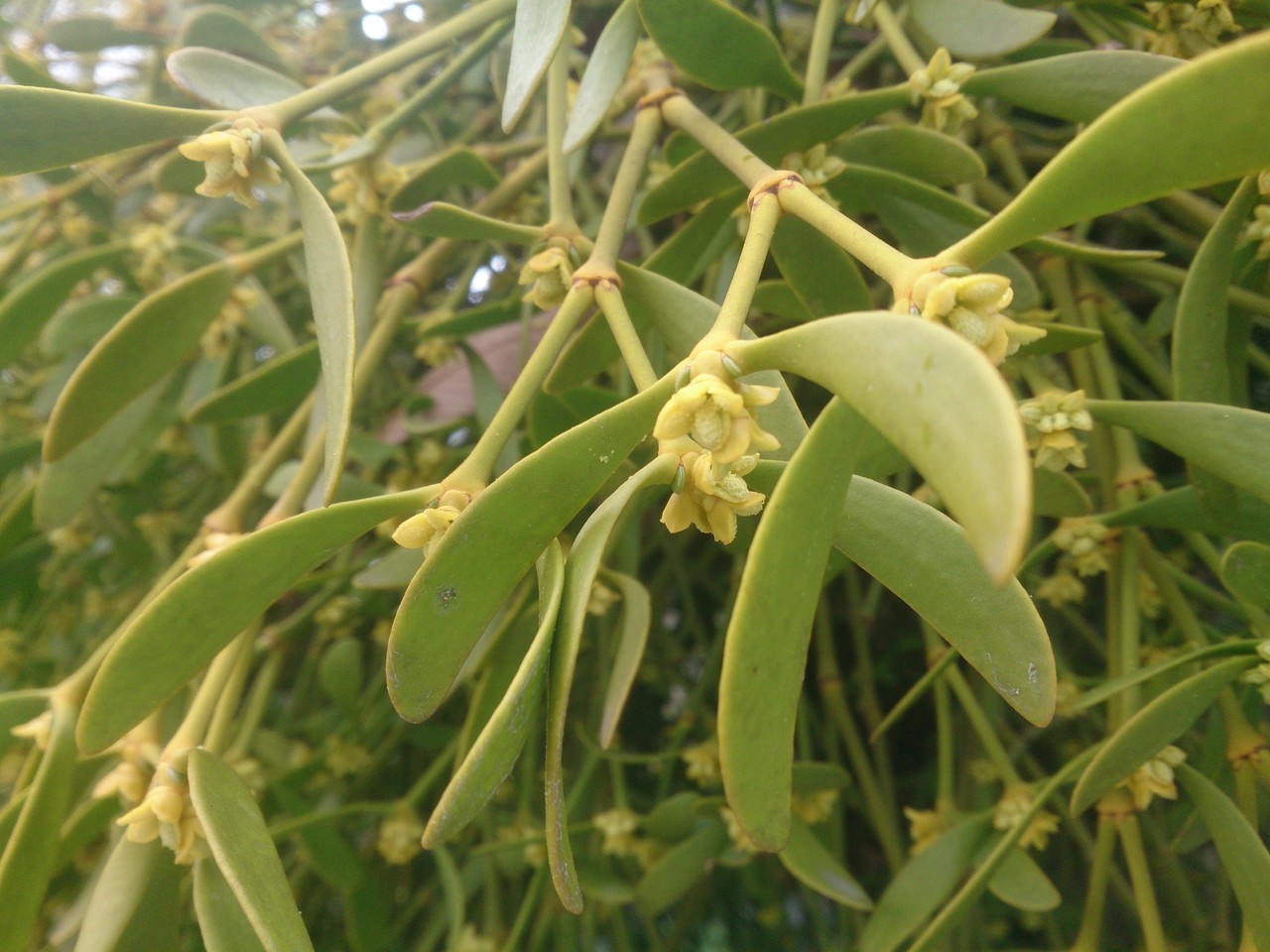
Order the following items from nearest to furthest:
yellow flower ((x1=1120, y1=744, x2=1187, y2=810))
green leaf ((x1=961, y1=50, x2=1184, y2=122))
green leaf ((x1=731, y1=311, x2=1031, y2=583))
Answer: green leaf ((x1=731, y1=311, x2=1031, y2=583)), green leaf ((x1=961, y1=50, x2=1184, y2=122)), yellow flower ((x1=1120, y1=744, x2=1187, y2=810))

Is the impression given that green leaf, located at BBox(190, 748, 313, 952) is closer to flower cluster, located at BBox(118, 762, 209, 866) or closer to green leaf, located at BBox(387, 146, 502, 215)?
flower cluster, located at BBox(118, 762, 209, 866)

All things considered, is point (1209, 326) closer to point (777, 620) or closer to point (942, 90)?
point (942, 90)

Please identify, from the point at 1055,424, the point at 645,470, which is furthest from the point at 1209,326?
the point at 645,470

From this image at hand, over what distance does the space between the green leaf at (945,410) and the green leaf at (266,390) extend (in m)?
0.42

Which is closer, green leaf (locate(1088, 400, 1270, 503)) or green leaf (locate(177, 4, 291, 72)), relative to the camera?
green leaf (locate(1088, 400, 1270, 503))

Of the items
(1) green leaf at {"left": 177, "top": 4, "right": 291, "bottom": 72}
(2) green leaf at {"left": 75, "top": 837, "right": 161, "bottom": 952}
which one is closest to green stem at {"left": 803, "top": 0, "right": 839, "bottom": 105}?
→ (1) green leaf at {"left": 177, "top": 4, "right": 291, "bottom": 72}

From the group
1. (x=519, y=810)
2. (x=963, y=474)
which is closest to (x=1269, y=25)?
(x=963, y=474)

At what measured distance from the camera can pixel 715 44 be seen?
16.3 inches

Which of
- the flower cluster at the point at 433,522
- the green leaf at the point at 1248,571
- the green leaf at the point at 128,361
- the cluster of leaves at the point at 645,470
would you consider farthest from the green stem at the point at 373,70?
the green leaf at the point at 1248,571

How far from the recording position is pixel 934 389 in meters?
0.18

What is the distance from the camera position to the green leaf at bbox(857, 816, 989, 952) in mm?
534

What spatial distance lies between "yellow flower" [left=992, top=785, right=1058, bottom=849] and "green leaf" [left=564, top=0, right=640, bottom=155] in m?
0.50

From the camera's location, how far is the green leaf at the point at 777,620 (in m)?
0.23

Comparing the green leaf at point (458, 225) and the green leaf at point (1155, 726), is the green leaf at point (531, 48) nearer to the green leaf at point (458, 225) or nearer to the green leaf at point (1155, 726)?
the green leaf at point (458, 225)
